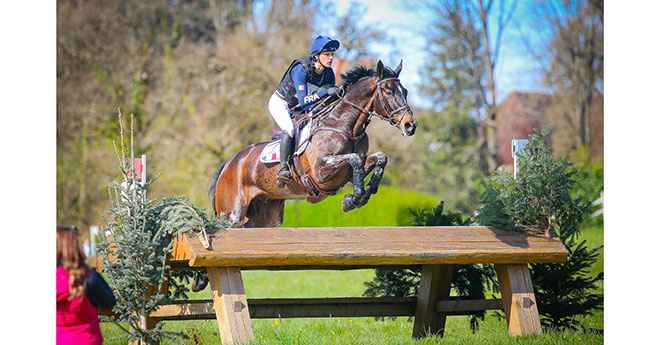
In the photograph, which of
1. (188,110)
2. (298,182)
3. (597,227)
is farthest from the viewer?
(188,110)

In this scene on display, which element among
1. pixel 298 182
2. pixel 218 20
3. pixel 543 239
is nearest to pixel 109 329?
pixel 298 182

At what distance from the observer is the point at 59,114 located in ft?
48.1

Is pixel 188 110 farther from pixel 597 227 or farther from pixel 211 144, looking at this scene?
pixel 597 227

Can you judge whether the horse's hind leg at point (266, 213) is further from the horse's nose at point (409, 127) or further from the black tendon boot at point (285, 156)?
the horse's nose at point (409, 127)

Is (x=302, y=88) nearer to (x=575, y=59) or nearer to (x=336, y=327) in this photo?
(x=336, y=327)

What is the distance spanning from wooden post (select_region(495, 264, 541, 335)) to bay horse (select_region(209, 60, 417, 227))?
98 cm

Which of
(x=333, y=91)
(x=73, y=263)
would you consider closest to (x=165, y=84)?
(x=333, y=91)

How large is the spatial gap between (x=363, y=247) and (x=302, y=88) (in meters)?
1.19

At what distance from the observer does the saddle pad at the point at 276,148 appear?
4.44 m

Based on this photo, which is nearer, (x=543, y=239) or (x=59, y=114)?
(x=543, y=239)

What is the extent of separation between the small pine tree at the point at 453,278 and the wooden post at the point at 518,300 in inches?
32.1

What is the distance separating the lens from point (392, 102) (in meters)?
4.21
